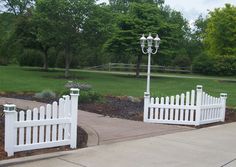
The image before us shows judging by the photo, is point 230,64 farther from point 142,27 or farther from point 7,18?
point 7,18

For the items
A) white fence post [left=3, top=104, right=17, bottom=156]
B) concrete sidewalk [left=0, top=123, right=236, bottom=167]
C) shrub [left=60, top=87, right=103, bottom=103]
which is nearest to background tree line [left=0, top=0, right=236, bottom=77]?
shrub [left=60, top=87, right=103, bottom=103]

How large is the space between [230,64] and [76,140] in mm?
40160

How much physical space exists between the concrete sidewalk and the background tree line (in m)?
20.5

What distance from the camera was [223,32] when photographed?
51875 millimetres

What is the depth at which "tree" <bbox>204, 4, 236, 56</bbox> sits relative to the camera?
167 feet

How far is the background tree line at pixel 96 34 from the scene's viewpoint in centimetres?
2941

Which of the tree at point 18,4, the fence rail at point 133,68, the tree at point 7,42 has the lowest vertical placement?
the fence rail at point 133,68

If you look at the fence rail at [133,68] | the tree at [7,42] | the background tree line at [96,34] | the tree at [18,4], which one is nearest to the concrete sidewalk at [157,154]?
the background tree line at [96,34]

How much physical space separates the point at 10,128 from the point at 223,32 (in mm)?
47217

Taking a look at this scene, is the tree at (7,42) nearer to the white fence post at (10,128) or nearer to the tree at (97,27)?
the tree at (97,27)

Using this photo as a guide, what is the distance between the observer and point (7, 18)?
5547 cm

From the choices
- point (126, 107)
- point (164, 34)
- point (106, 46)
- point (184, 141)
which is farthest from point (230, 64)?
point (184, 141)

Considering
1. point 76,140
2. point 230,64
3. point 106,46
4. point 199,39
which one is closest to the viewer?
point 76,140

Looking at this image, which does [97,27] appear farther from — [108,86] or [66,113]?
[66,113]
